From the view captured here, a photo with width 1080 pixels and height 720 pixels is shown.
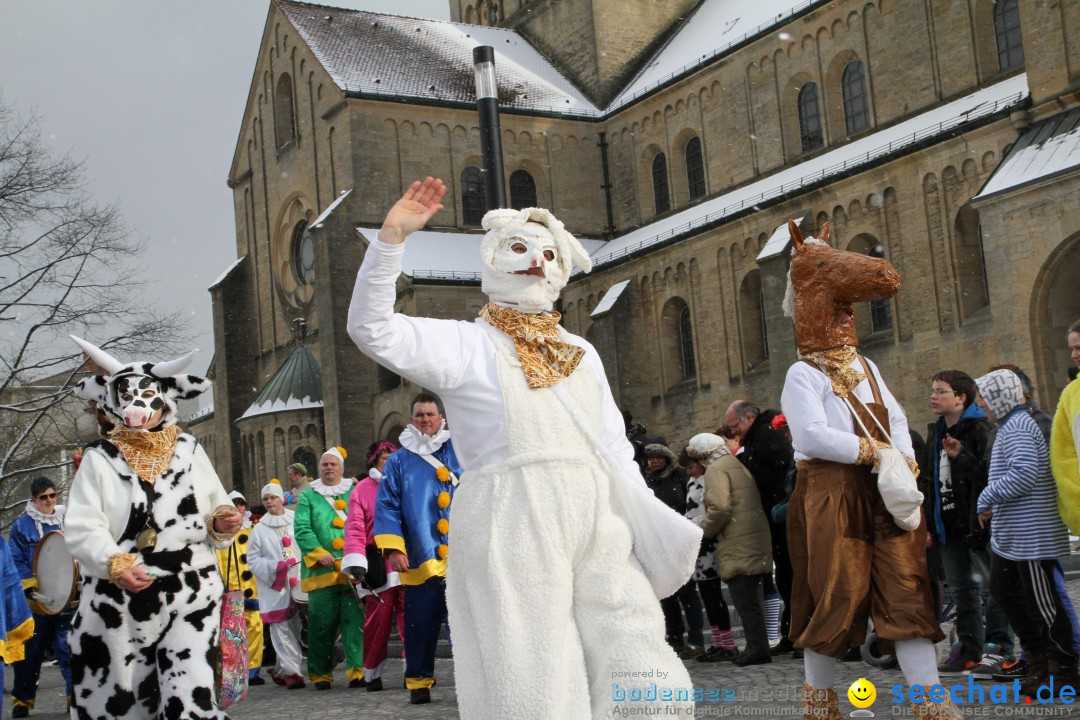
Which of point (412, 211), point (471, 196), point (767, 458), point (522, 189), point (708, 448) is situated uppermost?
point (522, 189)

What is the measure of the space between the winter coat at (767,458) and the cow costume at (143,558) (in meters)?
4.36

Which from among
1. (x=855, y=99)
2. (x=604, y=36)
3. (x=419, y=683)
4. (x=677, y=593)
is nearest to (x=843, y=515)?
(x=419, y=683)

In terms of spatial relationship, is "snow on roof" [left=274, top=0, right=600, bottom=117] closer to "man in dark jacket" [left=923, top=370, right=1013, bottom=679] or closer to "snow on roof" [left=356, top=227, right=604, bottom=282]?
"snow on roof" [left=356, top=227, right=604, bottom=282]

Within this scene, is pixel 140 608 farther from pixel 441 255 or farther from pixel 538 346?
pixel 441 255

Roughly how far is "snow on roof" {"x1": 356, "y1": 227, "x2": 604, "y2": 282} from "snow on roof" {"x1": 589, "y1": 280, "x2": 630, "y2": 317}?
1.28 m

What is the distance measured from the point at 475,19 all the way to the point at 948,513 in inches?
1577

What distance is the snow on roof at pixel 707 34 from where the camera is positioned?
32.1 meters

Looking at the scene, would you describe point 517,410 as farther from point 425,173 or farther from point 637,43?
point 637,43

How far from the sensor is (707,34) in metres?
35.4

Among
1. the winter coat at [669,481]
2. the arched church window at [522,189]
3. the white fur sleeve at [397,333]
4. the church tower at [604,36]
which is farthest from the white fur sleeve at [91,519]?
the church tower at [604,36]

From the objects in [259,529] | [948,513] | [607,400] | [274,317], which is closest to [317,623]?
[259,529]

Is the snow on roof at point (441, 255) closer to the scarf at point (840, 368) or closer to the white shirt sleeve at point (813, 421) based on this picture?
the scarf at point (840, 368)

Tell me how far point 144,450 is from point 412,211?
8.05ft

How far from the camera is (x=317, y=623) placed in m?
10.2
